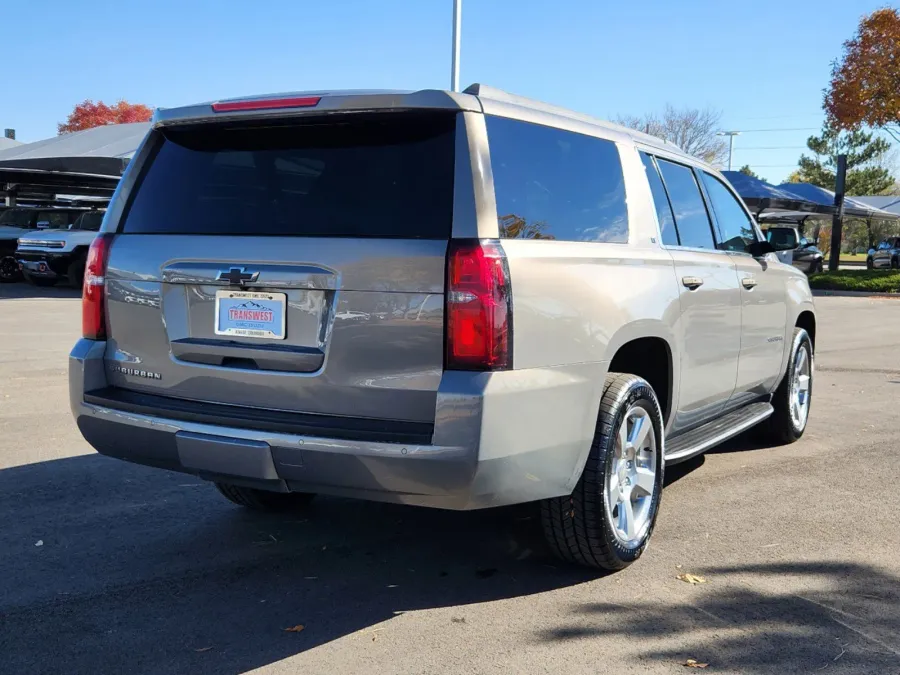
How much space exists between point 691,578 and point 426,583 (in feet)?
3.75

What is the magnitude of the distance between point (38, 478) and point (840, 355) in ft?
32.8

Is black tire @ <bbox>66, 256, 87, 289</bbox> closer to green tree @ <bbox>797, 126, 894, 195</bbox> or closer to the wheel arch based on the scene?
the wheel arch

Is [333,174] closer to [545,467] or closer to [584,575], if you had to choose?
[545,467]

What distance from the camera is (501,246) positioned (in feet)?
10.4

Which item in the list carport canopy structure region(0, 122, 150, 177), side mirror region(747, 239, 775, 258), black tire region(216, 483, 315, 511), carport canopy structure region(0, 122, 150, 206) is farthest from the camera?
carport canopy structure region(0, 122, 150, 206)

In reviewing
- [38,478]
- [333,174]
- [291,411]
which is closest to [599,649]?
[291,411]

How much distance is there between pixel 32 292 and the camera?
64.1ft

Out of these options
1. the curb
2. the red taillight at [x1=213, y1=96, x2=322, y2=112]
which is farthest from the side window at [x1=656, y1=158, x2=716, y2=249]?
the curb

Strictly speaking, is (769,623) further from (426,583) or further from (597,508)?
(426,583)

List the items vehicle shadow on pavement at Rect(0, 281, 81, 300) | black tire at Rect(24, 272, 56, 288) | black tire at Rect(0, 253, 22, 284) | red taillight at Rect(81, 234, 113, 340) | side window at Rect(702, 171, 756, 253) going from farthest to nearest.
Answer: black tire at Rect(0, 253, 22, 284), black tire at Rect(24, 272, 56, 288), vehicle shadow on pavement at Rect(0, 281, 81, 300), side window at Rect(702, 171, 756, 253), red taillight at Rect(81, 234, 113, 340)

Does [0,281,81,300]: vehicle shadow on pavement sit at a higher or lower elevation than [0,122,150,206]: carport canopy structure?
lower

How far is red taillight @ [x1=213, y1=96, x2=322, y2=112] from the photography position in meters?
3.36

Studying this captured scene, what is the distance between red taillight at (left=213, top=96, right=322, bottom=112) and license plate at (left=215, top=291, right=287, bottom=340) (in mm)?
729

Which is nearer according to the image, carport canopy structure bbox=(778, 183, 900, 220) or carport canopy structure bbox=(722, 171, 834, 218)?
carport canopy structure bbox=(722, 171, 834, 218)
